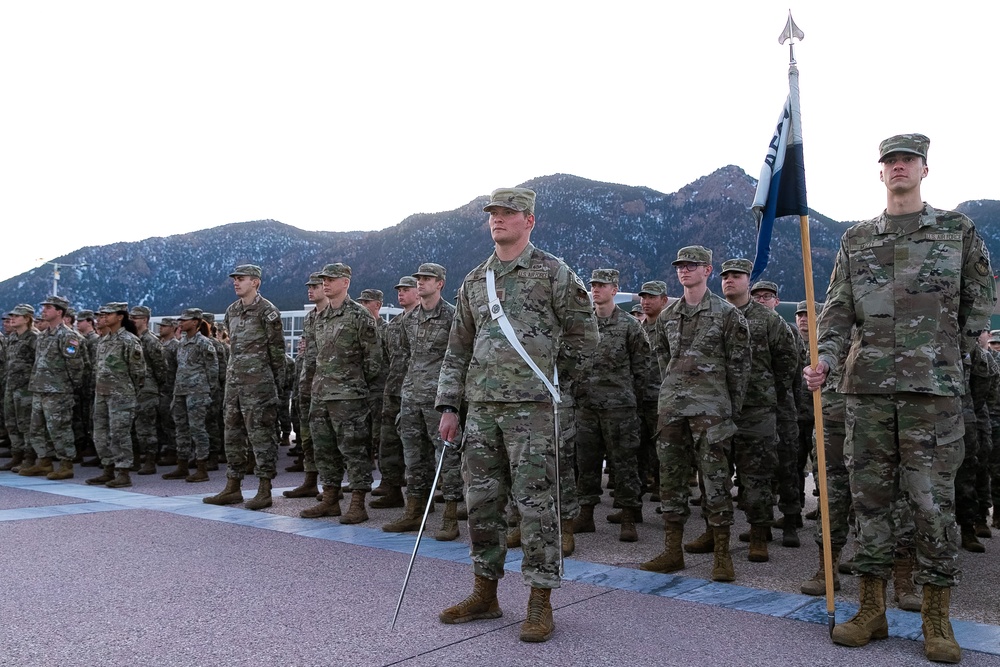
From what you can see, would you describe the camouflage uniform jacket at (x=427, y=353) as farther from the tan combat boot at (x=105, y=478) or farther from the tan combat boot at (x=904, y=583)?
the tan combat boot at (x=105, y=478)

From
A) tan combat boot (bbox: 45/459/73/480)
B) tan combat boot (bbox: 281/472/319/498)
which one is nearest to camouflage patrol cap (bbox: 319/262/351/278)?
tan combat boot (bbox: 281/472/319/498)

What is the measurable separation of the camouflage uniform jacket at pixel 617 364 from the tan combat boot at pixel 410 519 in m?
1.72

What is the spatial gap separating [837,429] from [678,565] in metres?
1.41

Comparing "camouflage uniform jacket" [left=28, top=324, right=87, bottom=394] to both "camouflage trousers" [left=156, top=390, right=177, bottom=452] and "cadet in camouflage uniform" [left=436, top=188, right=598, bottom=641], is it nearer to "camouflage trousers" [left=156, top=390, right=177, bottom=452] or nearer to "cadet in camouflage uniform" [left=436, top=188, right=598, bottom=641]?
"camouflage trousers" [left=156, top=390, right=177, bottom=452]

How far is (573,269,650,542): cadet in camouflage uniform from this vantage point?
691 cm

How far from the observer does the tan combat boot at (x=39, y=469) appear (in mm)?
10742

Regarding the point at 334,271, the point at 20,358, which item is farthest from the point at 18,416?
the point at 334,271

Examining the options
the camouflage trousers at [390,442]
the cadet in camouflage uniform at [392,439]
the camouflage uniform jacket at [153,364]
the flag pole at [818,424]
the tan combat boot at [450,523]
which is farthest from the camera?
the camouflage uniform jacket at [153,364]

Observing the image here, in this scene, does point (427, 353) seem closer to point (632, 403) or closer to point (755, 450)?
point (632, 403)

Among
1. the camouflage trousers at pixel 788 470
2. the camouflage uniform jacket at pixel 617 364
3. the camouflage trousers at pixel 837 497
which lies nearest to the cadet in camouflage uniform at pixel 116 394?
the camouflage uniform jacket at pixel 617 364

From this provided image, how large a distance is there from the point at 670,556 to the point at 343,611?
2.30 meters

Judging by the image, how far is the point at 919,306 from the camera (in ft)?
13.4

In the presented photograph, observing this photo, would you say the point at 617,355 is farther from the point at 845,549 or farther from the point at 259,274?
the point at 259,274

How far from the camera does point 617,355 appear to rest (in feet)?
23.7
